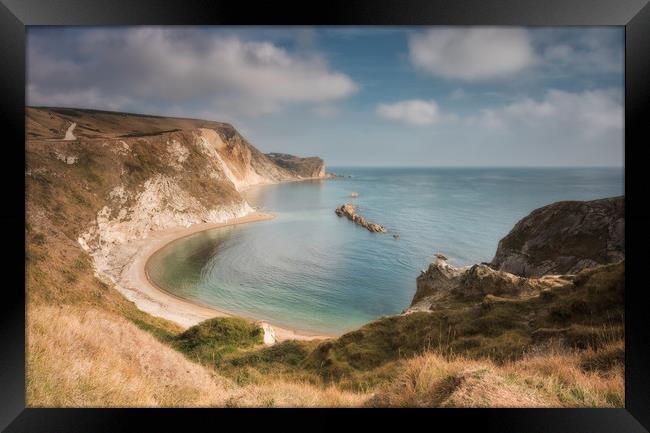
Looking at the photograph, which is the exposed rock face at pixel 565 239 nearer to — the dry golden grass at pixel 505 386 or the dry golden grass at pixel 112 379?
the dry golden grass at pixel 505 386

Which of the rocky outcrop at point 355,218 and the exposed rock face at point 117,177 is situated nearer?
the exposed rock face at point 117,177

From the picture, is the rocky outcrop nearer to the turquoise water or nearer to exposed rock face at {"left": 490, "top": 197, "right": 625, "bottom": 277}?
the turquoise water

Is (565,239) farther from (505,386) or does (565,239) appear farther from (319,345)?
(319,345)

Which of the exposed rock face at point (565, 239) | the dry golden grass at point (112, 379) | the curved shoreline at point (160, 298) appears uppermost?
the exposed rock face at point (565, 239)

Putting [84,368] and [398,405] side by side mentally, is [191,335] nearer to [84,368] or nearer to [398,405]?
[84,368]

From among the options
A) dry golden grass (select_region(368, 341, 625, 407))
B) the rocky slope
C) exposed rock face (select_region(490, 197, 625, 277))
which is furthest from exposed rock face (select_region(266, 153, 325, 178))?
dry golden grass (select_region(368, 341, 625, 407))

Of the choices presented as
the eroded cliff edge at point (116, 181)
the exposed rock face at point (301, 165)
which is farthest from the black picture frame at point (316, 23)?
the exposed rock face at point (301, 165)
